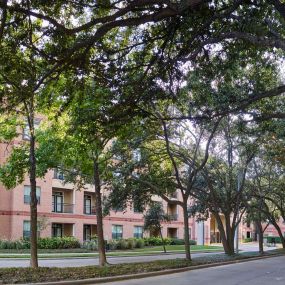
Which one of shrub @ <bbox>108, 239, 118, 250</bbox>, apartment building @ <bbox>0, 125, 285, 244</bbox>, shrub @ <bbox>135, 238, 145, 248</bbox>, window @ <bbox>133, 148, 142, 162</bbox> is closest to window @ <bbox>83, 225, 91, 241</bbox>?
apartment building @ <bbox>0, 125, 285, 244</bbox>

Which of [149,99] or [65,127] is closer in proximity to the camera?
[149,99]

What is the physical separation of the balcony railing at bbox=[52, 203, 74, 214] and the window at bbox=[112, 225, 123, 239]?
7.32 metres

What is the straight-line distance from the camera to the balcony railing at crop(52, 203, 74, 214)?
51344 millimetres

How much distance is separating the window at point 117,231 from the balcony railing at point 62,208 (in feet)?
24.0

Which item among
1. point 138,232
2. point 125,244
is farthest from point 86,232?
Result: point 138,232

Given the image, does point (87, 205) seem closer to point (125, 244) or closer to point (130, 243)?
point (130, 243)

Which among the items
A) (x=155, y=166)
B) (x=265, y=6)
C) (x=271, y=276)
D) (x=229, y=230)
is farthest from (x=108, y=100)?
(x=229, y=230)

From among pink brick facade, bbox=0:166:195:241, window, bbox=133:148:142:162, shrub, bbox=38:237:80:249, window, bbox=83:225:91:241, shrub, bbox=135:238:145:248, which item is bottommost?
shrub, bbox=135:238:145:248

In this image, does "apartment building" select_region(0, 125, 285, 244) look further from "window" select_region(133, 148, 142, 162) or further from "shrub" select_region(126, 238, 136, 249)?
"window" select_region(133, 148, 142, 162)

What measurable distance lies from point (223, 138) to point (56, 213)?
25.8m

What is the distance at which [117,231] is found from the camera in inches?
2315

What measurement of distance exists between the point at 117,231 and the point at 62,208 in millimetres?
9128

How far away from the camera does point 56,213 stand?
50625mm

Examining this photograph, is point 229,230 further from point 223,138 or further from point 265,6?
point 265,6
